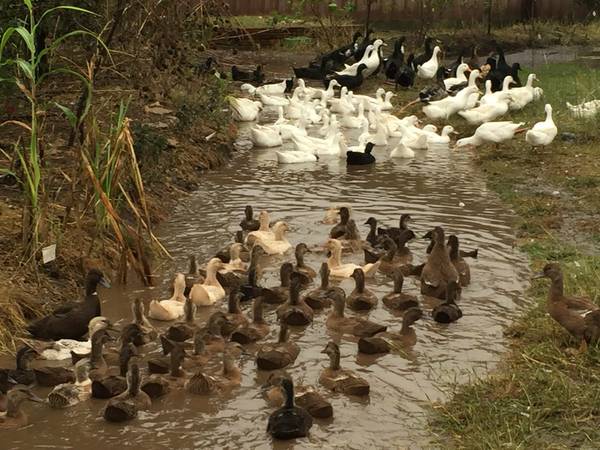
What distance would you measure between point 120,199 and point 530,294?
379 cm

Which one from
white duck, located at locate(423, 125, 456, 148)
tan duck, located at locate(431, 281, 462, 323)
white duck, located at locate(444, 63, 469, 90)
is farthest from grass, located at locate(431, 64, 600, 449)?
white duck, located at locate(444, 63, 469, 90)

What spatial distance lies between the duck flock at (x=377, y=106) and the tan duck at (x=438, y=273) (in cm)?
503

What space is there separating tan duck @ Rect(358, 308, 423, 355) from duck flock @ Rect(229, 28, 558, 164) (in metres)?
6.30

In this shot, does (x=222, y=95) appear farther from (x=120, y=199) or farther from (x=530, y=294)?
(x=530, y=294)

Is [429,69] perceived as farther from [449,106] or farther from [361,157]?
[361,157]

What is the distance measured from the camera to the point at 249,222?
1098 centimetres

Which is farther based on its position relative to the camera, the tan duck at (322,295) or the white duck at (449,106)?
the white duck at (449,106)

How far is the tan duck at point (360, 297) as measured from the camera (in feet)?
28.7

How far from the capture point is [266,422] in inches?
262

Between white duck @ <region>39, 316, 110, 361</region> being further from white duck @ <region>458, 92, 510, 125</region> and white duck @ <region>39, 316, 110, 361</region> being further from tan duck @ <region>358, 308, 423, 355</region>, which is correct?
white duck @ <region>458, 92, 510, 125</region>

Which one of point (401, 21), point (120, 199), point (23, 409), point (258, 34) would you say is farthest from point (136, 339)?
point (401, 21)

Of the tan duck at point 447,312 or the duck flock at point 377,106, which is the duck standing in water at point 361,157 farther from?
the tan duck at point 447,312

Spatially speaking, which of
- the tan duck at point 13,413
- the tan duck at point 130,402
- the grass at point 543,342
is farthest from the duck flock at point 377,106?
the tan duck at point 13,413

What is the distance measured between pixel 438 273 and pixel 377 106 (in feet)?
31.9
